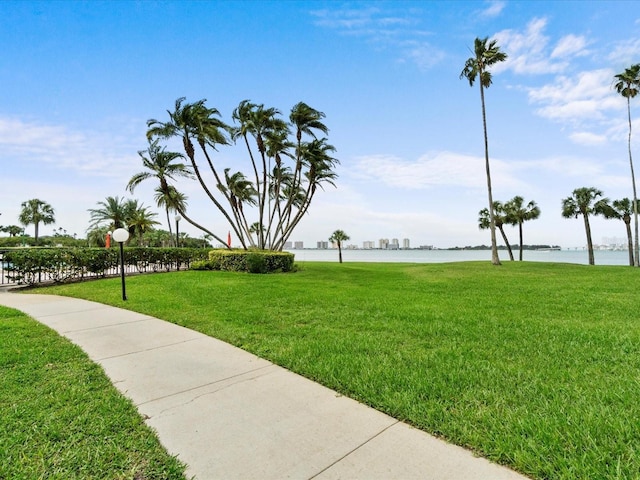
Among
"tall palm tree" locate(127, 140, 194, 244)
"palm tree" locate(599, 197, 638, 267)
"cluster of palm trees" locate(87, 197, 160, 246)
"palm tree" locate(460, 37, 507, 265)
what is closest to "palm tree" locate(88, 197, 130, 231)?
"cluster of palm trees" locate(87, 197, 160, 246)

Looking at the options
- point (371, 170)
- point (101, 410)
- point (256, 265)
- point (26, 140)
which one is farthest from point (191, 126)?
point (101, 410)

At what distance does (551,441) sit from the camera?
1.96 meters

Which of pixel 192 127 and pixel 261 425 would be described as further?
pixel 192 127

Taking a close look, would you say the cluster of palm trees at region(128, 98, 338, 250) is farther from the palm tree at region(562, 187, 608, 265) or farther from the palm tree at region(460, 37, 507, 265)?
the palm tree at region(562, 187, 608, 265)

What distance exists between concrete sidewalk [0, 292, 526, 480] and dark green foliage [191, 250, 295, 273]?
36.1ft

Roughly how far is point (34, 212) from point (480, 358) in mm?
77447

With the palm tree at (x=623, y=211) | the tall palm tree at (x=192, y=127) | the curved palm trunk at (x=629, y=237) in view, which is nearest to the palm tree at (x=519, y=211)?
the palm tree at (x=623, y=211)

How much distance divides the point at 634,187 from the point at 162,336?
33.8m

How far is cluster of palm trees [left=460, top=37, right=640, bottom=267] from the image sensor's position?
66.7ft

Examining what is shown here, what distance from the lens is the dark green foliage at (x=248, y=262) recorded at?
15194 mm

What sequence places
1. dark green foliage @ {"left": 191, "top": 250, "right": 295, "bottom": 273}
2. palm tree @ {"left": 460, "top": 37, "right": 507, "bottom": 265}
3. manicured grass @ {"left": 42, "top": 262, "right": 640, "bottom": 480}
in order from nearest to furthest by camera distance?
manicured grass @ {"left": 42, "top": 262, "right": 640, "bottom": 480} → dark green foliage @ {"left": 191, "top": 250, "right": 295, "bottom": 273} → palm tree @ {"left": 460, "top": 37, "right": 507, "bottom": 265}

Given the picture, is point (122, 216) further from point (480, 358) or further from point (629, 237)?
point (629, 237)

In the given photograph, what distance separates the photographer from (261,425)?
7.57 feet

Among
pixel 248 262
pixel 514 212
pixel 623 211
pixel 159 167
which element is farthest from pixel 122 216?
pixel 623 211
